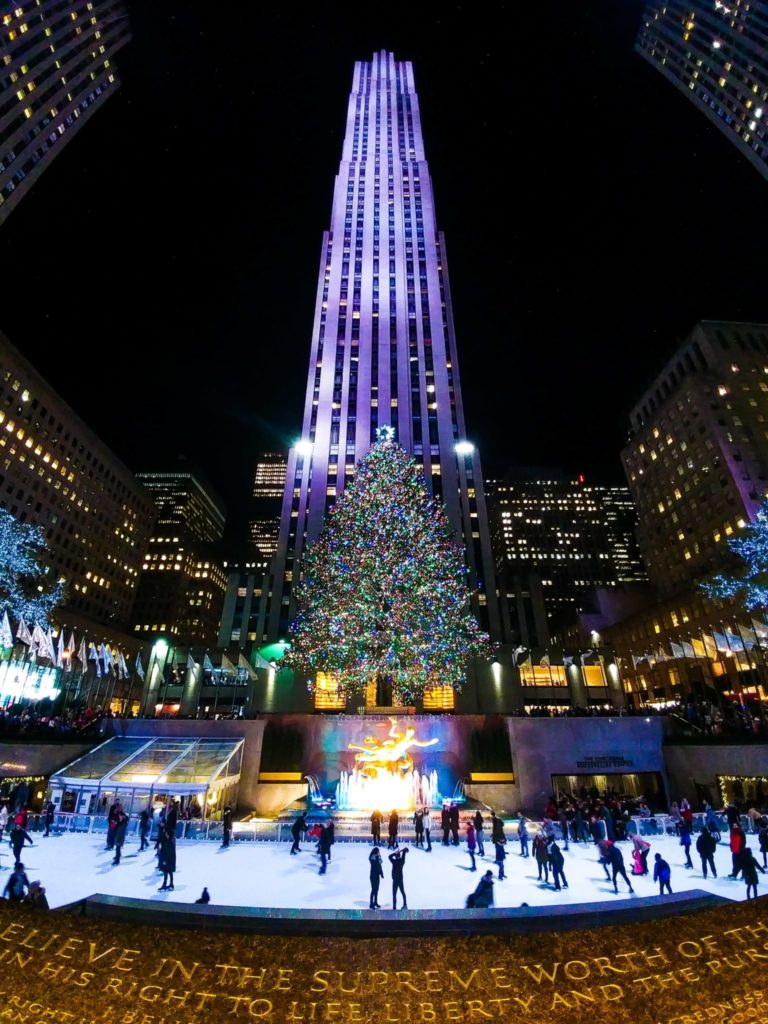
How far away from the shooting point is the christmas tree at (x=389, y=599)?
30.0 metres

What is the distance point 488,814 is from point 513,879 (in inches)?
359

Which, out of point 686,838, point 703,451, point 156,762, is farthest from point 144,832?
point 703,451

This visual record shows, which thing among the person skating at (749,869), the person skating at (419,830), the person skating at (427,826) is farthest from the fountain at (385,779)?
the person skating at (749,869)

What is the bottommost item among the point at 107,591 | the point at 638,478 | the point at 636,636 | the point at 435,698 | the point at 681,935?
the point at 681,935

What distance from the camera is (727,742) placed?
26422 mm

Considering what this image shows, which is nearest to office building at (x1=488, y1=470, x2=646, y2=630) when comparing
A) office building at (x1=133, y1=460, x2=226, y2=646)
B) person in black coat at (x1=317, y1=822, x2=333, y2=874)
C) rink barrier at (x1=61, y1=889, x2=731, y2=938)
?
office building at (x1=133, y1=460, x2=226, y2=646)

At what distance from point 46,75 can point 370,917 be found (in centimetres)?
9605

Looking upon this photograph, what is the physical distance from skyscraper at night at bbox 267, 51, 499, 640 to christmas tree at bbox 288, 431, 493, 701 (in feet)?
55.1

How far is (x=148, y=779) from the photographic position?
2230 centimetres

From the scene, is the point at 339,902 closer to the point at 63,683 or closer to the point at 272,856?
the point at 272,856

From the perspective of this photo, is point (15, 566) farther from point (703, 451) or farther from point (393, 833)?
point (703, 451)

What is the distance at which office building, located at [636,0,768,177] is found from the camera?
5272 cm

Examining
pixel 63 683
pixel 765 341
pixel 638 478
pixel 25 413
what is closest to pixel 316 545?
pixel 63 683

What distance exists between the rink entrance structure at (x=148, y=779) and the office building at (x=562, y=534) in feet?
359
